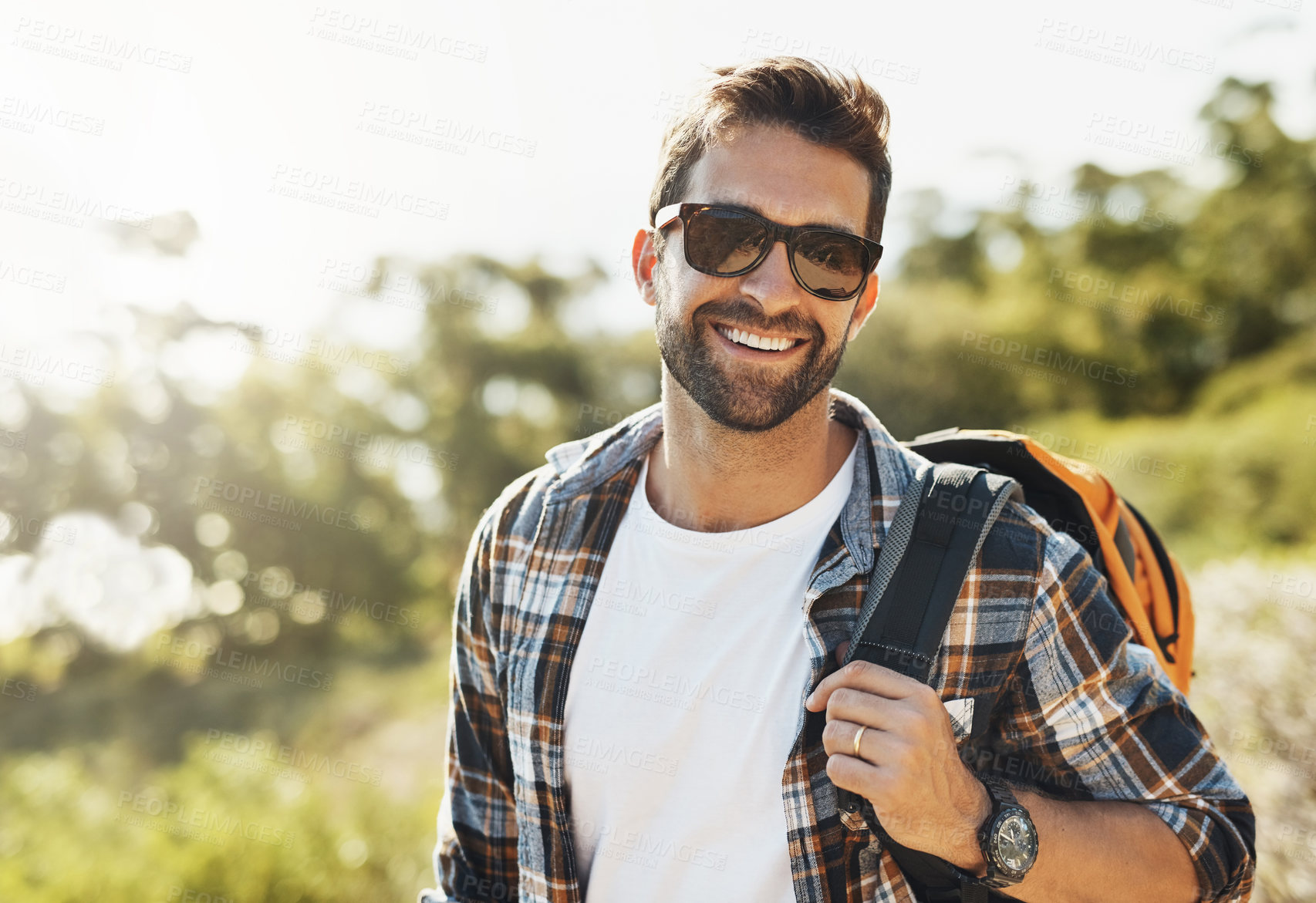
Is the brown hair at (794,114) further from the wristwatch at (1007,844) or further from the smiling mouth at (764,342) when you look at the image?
the wristwatch at (1007,844)

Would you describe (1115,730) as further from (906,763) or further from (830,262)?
(830,262)

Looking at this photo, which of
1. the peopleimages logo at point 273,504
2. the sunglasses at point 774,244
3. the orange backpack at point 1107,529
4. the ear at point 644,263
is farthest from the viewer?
the peopleimages logo at point 273,504

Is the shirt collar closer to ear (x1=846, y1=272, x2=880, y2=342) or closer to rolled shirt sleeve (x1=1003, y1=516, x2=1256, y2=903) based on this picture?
ear (x1=846, y1=272, x2=880, y2=342)

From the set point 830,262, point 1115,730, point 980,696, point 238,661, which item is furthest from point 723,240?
point 238,661

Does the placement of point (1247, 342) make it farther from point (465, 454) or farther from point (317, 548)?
point (317, 548)

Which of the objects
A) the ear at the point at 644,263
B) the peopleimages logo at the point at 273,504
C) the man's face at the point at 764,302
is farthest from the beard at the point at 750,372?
the peopleimages logo at the point at 273,504

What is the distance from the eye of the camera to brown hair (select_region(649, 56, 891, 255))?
2.20 m

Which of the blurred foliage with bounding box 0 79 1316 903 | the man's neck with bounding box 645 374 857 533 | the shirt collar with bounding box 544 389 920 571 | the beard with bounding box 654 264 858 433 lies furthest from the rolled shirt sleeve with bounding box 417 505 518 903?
the blurred foliage with bounding box 0 79 1316 903

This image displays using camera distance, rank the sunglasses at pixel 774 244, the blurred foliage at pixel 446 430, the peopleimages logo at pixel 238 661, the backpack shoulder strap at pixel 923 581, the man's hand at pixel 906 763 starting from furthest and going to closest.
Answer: the peopleimages logo at pixel 238 661 → the blurred foliage at pixel 446 430 → the sunglasses at pixel 774 244 → the backpack shoulder strap at pixel 923 581 → the man's hand at pixel 906 763

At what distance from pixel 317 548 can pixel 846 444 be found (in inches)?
335

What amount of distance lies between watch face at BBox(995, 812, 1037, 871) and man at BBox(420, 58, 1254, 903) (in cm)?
1

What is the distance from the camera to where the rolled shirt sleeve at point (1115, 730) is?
1.76 metres

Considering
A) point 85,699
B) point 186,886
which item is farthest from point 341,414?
point 186,886

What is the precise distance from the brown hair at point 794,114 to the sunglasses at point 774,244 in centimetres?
16
